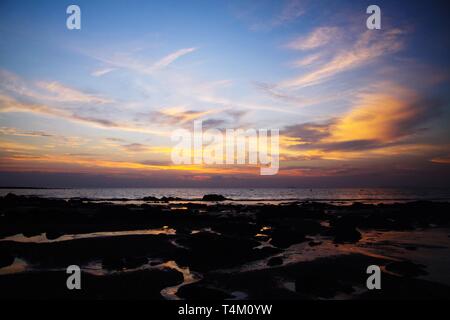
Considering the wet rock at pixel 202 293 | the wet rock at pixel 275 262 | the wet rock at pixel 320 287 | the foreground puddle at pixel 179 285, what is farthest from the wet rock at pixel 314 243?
the wet rock at pixel 202 293

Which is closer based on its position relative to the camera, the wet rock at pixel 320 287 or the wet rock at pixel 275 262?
the wet rock at pixel 320 287

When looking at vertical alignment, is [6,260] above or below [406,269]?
above

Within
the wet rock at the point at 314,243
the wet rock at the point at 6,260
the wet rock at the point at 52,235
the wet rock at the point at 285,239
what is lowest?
the wet rock at the point at 314,243

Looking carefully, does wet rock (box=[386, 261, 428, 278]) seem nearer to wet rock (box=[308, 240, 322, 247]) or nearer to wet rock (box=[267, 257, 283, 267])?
wet rock (box=[267, 257, 283, 267])

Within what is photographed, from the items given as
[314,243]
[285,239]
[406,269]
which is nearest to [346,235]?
[314,243]

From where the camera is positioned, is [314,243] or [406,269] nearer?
[406,269]

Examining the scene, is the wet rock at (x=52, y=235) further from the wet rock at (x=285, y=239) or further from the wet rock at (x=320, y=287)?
the wet rock at (x=320, y=287)

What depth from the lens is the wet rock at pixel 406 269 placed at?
1583cm

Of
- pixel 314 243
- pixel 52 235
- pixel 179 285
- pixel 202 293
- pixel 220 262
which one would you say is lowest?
pixel 314 243

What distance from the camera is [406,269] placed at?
16.3 metres

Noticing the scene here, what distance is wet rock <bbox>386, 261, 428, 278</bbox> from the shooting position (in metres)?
15.8

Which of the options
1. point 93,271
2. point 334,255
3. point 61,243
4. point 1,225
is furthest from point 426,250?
point 1,225

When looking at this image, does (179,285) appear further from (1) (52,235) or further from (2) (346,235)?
(2) (346,235)

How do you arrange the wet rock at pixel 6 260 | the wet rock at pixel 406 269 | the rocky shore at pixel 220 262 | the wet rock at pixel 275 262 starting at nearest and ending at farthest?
the rocky shore at pixel 220 262 → the wet rock at pixel 406 269 → the wet rock at pixel 6 260 → the wet rock at pixel 275 262
